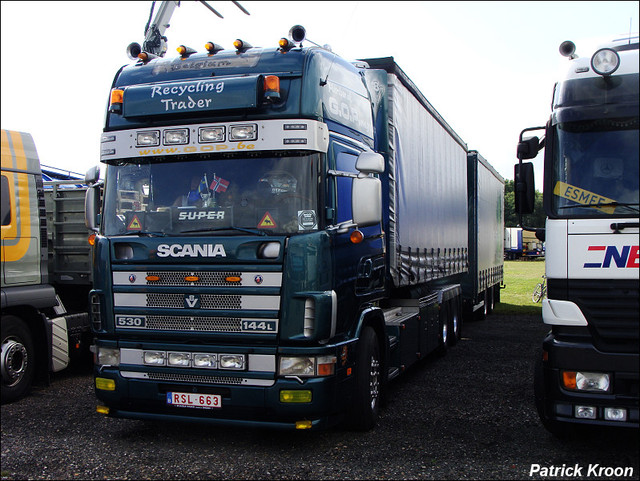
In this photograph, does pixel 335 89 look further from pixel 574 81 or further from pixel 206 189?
pixel 574 81

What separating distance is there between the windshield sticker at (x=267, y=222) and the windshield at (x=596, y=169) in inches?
90.8

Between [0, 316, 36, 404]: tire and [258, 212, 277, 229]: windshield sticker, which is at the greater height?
[258, 212, 277, 229]: windshield sticker

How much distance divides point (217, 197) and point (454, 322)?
303 inches

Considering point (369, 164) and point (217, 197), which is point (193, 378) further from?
point (369, 164)

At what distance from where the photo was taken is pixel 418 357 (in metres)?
8.85

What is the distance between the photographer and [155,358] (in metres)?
5.63

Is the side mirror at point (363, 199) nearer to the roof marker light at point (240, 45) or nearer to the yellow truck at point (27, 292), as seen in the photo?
the roof marker light at point (240, 45)

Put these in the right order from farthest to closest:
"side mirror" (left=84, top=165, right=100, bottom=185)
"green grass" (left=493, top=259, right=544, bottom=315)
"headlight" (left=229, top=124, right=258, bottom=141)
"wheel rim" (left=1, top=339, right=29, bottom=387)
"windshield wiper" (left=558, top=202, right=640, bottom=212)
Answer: "green grass" (left=493, top=259, right=544, bottom=315) → "wheel rim" (left=1, top=339, right=29, bottom=387) → "side mirror" (left=84, top=165, right=100, bottom=185) → "headlight" (left=229, top=124, right=258, bottom=141) → "windshield wiper" (left=558, top=202, right=640, bottom=212)

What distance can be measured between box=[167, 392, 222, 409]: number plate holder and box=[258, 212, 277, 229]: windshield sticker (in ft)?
4.87

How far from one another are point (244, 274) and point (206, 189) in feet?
2.78

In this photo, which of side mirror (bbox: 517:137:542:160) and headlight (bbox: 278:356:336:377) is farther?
side mirror (bbox: 517:137:542:160)

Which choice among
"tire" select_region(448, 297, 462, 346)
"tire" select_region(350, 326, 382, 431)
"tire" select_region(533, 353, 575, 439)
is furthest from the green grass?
"tire" select_region(533, 353, 575, 439)

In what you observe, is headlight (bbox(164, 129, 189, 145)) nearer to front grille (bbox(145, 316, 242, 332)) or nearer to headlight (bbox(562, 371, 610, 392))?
front grille (bbox(145, 316, 242, 332))

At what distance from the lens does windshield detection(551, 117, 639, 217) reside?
16.5 ft
